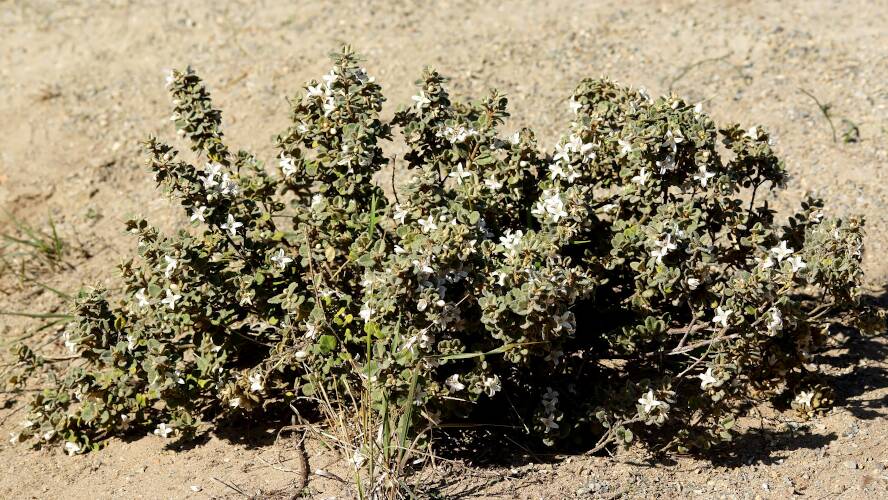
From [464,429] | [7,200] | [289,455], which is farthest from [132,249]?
[464,429]

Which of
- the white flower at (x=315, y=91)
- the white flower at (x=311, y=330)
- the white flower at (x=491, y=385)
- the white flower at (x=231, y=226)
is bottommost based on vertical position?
the white flower at (x=491, y=385)

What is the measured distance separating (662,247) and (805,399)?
3.13ft

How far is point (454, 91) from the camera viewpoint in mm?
5859

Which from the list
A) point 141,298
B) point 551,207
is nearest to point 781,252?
point 551,207

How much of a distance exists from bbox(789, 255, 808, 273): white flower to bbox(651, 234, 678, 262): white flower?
403 mm

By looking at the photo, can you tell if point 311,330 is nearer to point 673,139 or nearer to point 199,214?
point 199,214

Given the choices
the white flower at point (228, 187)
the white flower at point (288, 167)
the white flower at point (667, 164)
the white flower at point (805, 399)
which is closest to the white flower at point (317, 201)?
the white flower at point (288, 167)

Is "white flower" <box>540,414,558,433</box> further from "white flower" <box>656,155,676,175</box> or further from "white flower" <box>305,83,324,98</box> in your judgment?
"white flower" <box>305,83,324,98</box>

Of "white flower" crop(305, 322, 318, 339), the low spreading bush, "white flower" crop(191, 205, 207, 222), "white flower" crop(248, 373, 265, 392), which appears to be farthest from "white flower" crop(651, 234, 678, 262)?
"white flower" crop(191, 205, 207, 222)

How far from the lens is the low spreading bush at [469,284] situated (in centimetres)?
321

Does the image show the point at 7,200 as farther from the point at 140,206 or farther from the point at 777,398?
the point at 777,398

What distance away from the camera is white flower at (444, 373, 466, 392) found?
124 inches

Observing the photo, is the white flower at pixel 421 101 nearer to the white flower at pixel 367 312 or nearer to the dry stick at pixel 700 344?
the white flower at pixel 367 312

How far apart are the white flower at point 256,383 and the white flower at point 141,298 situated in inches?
18.1
